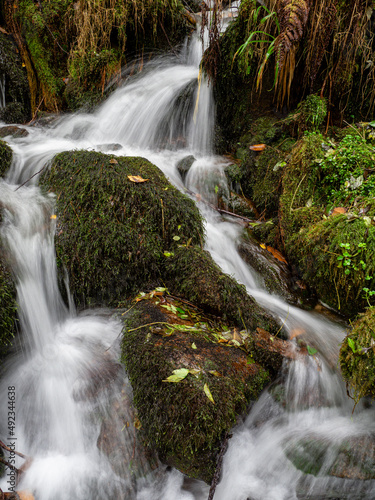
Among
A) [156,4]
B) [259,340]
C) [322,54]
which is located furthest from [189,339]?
[156,4]

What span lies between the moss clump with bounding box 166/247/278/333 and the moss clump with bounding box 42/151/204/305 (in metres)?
0.22

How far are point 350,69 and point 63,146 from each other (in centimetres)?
417

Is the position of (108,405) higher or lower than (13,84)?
lower

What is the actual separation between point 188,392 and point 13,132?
5.21 m

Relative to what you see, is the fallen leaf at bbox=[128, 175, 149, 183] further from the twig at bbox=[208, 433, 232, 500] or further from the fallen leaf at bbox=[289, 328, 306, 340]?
the twig at bbox=[208, 433, 232, 500]

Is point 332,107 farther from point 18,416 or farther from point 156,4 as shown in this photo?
point 18,416

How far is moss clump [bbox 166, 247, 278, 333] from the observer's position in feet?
9.69

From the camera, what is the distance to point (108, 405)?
265 cm

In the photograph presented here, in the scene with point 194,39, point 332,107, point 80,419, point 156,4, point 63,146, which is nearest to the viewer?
point 80,419

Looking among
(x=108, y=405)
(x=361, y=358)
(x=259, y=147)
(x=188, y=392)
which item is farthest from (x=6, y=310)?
(x=259, y=147)

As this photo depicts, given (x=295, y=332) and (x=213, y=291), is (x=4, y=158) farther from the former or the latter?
(x=295, y=332)

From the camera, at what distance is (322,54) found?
4.06 metres

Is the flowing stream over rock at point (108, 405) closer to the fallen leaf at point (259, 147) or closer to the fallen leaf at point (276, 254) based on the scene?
the fallen leaf at point (276, 254)

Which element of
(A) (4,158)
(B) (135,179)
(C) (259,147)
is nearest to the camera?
(B) (135,179)
